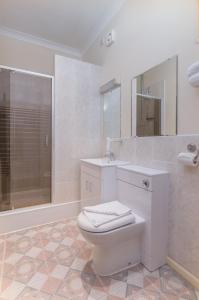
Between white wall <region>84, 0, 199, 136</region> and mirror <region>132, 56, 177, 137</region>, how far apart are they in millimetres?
64

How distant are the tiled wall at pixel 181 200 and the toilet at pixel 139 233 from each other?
0.20ft

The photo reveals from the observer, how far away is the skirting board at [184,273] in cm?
129

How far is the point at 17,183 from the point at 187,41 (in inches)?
98.4

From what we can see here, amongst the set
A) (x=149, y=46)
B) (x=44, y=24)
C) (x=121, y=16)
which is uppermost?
(x=44, y=24)

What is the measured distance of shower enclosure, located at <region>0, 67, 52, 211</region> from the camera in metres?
2.38

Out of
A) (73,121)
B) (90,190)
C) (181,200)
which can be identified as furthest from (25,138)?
(181,200)

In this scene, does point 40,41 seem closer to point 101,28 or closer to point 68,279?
point 101,28

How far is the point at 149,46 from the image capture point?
1703 millimetres

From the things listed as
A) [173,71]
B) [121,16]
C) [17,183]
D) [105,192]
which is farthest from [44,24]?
[105,192]

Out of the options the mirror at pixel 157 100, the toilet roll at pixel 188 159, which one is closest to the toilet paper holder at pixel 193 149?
the toilet roll at pixel 188 159

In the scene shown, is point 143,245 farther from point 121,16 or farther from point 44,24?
point 44,24

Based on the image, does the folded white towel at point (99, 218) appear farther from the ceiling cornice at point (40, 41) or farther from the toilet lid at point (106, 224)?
the ceiling cornice at point (40, 41)

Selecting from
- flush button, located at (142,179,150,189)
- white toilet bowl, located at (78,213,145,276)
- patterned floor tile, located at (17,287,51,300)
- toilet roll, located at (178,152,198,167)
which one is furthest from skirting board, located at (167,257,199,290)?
patterned floor tile, located at (17,287,51,300)

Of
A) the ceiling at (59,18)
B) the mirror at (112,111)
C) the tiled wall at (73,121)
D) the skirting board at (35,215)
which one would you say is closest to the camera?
the skirting board at (35,215)
